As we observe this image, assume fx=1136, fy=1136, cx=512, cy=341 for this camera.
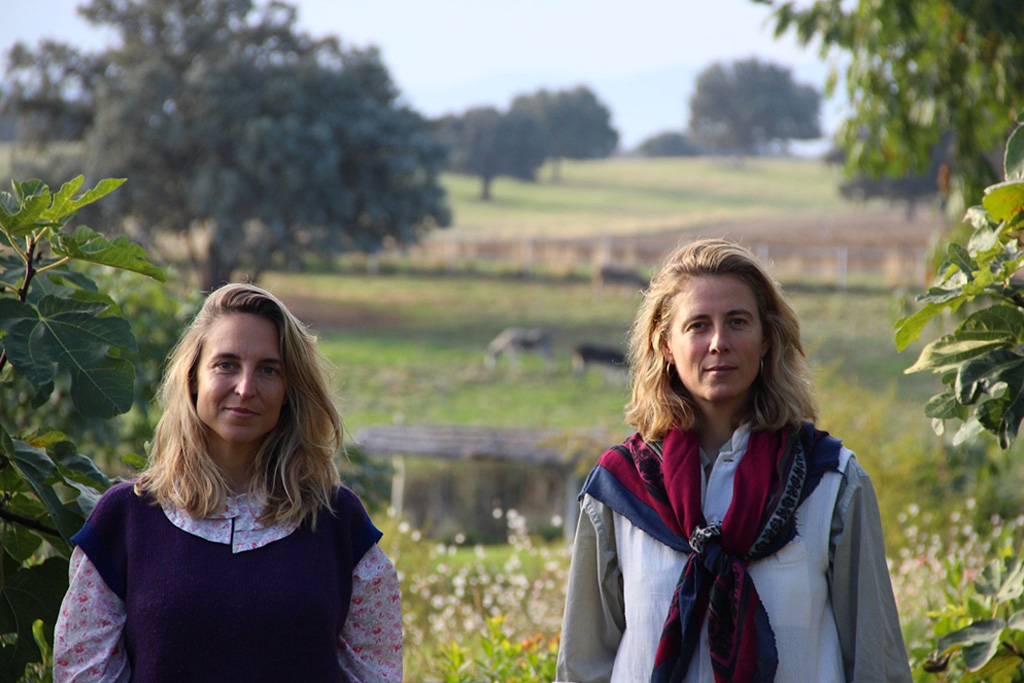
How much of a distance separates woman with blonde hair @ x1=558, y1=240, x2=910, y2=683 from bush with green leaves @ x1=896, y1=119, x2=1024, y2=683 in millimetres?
430

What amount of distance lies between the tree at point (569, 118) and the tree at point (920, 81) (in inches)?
2558

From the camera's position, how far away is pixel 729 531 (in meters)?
2.17

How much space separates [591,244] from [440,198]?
10.1 m

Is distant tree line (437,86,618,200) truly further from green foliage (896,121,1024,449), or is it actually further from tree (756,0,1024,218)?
green foliage (896,121,1024,449)

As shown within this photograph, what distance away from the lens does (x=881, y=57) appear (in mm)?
5688

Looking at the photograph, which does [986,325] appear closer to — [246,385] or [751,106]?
[246,385]

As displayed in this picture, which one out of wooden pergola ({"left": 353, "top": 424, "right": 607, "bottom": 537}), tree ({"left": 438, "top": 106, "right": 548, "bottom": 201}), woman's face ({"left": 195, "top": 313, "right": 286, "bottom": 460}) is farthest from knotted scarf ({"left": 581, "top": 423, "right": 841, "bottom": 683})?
tree ({"left": 438, "top": 106, "right": 548, "bottom": 201})

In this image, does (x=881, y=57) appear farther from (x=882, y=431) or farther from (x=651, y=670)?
(x=651, y=670)

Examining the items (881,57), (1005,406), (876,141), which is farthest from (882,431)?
(1005,406)

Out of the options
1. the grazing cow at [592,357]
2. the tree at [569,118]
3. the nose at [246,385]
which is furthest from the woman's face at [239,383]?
the tree at [569,118]

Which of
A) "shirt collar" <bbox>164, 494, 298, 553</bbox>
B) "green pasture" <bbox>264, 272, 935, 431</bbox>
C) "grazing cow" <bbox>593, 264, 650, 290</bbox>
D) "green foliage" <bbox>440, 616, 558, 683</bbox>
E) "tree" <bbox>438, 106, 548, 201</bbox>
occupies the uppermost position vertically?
Answer: "tree" <bbox>438, 106, 548, 201</bbox>

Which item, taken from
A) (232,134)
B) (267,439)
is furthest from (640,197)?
(267,439)

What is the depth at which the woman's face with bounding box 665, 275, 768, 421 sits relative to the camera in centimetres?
230

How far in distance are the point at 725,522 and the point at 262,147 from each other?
26.6m
